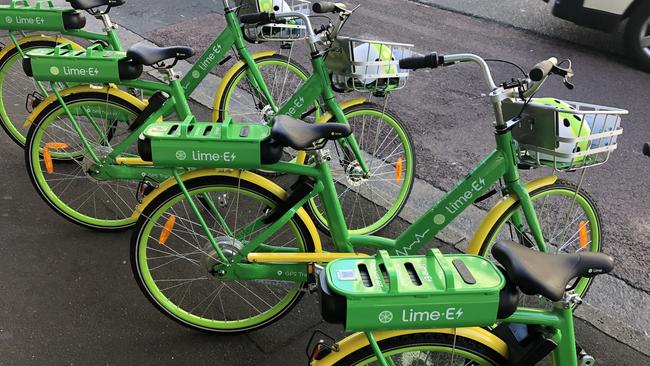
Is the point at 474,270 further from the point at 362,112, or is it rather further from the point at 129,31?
the point at 129,31

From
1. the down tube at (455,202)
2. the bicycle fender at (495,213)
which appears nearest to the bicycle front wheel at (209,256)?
the down tube at (455,202)

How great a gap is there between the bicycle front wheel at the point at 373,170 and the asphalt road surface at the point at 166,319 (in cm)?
49

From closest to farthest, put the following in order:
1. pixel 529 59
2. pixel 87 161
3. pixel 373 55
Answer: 1. pixel 373 55
2. pixel 87 161
3. pixel 529 59

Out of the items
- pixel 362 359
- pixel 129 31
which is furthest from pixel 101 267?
pixel 129 31

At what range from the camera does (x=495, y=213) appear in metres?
2.56

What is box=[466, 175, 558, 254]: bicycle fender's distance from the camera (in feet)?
8.36

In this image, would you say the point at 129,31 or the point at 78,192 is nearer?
the point at 78,192

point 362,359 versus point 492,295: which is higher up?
point 492,295

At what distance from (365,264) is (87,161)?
2.39 meters

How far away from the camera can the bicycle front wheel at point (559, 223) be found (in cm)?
263

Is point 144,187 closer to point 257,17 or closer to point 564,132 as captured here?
point 257,17

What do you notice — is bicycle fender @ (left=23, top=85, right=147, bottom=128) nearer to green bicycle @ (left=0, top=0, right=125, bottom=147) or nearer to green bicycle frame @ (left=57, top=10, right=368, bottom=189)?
green bicycle frame @ (left=57, top=10, right=368, bottom=189)

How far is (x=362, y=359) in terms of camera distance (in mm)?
1848

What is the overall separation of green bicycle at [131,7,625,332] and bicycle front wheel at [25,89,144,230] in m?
0.79
